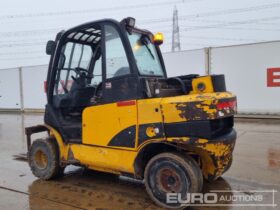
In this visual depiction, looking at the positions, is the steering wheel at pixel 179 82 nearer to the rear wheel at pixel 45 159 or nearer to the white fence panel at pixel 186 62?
the rear wheel at pixel 45 159

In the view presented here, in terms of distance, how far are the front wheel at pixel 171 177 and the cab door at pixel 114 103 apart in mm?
384

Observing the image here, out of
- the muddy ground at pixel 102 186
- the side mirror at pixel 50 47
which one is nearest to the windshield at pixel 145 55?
the side mirror at pixel 50 47

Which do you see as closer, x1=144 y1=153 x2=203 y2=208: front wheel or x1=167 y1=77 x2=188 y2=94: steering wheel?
x1=144 y1=153 x2=203 y2=208: front wheel

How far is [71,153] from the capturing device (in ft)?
14.5

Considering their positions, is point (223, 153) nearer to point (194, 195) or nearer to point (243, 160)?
point (194, 195)

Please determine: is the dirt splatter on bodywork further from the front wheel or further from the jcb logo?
the jcb logo

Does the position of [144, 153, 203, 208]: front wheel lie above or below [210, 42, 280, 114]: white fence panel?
below

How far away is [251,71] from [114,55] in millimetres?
7800

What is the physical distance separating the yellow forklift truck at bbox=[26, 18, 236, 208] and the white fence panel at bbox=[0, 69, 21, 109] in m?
12.4

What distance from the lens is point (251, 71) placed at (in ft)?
34.7

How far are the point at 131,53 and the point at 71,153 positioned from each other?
169 cm

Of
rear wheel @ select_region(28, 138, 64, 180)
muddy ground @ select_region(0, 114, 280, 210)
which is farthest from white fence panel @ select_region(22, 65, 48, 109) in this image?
rear wheel @ select_region(28, 138, 64, 180)

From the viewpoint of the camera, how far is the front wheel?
338cm

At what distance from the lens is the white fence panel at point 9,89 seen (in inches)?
641
